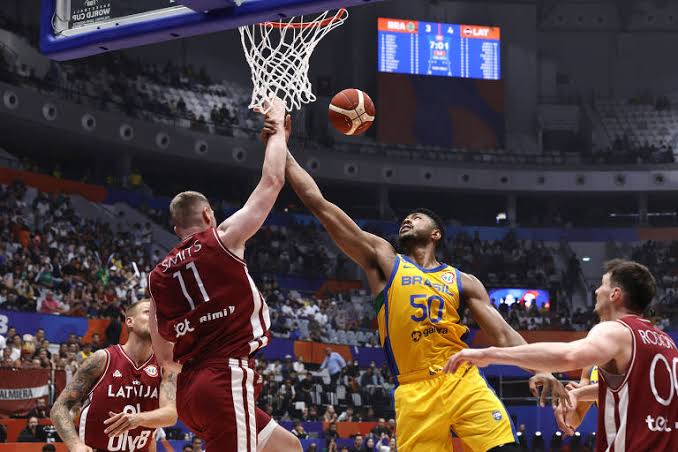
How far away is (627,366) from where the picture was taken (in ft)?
13.8

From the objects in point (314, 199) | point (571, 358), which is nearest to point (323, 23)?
point (314, 199)

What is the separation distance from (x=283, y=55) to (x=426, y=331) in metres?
3.60

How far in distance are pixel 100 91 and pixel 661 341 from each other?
2663cm

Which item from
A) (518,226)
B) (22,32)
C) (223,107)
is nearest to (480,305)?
(22,32)

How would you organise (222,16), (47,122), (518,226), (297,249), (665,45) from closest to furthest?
(222,16), (47,122), (297,249), (518,226), (665,45)

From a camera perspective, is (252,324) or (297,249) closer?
(252,324)

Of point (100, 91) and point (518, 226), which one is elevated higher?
point (100, 91)

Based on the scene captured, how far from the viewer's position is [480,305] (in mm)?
5969

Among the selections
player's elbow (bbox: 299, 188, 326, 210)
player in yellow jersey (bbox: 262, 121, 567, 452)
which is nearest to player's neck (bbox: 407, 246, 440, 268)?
player in yellow jersey (bbox: 262, 121, 567, 452)

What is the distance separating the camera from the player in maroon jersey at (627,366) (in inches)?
160

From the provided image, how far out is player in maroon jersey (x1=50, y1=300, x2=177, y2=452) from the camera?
20.9ft

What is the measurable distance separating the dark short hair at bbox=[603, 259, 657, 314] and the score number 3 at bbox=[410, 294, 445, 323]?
1615mm

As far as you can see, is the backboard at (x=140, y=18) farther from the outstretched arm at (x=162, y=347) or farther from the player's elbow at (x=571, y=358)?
the player's elbow at (x=571, y=358)

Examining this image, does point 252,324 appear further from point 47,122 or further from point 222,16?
point 47,122
